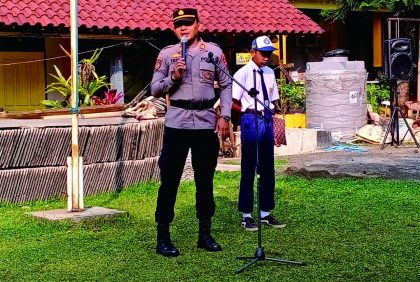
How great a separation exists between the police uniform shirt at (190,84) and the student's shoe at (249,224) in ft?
4.49

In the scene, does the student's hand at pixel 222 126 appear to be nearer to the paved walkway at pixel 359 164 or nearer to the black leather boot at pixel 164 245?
the black leather boot at pixel 164 245

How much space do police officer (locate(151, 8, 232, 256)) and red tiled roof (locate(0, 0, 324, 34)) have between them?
7.70 metres

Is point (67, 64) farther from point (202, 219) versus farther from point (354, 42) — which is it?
point (354, 42)

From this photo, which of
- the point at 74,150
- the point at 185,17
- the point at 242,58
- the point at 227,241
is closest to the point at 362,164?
the point at 242,58

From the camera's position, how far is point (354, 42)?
2511cm

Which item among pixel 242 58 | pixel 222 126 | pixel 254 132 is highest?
pixel 242 58

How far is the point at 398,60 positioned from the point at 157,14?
4.72m

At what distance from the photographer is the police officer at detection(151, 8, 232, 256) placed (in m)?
6.52

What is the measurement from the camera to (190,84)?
21.4ft

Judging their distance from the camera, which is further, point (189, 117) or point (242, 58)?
point (242, 58)

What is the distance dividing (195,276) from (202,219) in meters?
1.01

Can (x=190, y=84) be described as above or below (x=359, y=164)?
above

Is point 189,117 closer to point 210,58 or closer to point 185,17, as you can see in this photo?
point 210,58

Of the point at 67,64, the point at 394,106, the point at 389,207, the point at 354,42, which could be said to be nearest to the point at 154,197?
the point at 389,207
